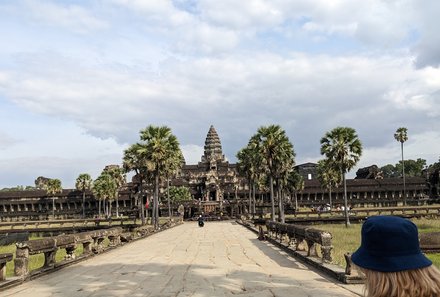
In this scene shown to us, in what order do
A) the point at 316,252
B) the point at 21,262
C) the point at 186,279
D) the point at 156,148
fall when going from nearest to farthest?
1. the point at 186,279
2. the point at 21,262
3. the point at 316,252
4. the point at 156,148

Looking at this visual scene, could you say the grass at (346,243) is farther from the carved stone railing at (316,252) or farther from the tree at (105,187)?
the tree at (105,187)

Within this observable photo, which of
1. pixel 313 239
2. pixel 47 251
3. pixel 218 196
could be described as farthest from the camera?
pixel 218 196

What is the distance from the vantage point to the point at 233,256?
58.9 feet

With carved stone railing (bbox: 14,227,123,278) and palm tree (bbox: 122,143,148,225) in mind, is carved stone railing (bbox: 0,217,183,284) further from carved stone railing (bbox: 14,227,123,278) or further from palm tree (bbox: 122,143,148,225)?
palm tree (bbox: 122,143,148,225)

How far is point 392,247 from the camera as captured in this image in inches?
93.9

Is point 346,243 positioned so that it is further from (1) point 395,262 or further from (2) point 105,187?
(2) point 105,187

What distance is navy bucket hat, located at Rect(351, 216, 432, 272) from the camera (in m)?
2.37

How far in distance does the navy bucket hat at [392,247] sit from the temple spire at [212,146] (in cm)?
17121

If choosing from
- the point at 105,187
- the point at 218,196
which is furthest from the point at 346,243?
the point at 218,196

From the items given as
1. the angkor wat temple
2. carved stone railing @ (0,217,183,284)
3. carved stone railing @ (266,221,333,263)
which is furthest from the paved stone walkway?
the angkor wat temple

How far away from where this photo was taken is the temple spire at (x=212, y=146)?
176000mm

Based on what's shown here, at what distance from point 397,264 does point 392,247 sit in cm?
8

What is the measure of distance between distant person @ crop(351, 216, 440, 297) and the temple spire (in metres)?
171

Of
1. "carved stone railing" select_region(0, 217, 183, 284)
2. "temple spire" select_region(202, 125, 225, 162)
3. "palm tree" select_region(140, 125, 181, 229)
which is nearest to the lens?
"carved stone railing" select_region(0, 217, 183, 284)
